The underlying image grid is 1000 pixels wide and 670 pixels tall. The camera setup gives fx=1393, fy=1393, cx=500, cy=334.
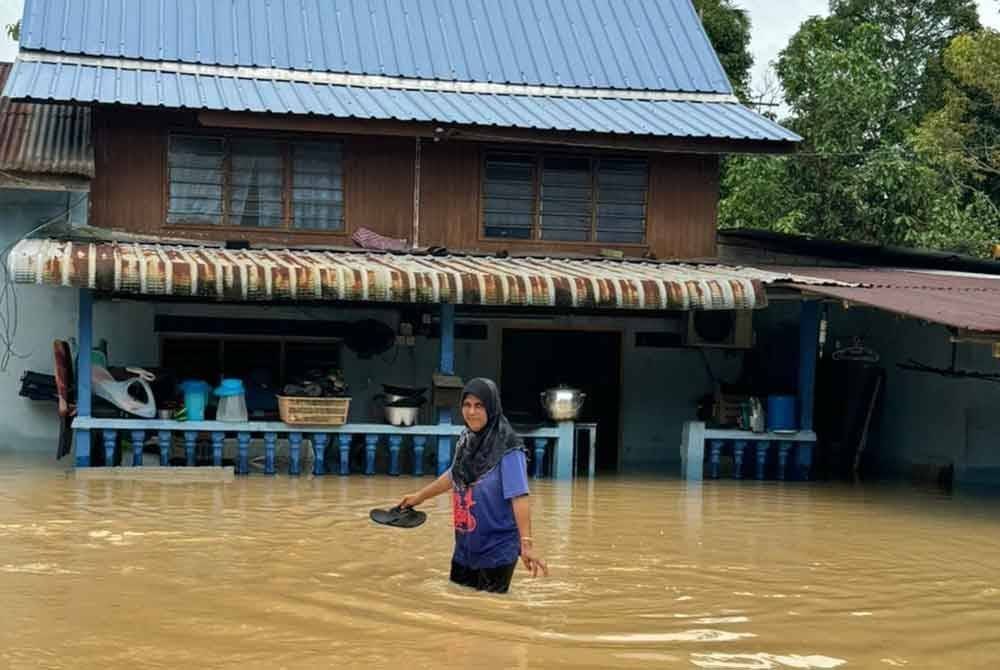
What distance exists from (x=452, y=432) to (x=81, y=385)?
11.8ft

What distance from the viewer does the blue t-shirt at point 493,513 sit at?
23.4 ft

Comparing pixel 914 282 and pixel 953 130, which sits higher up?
pixel 953 130

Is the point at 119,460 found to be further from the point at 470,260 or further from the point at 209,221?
the point at 470,260

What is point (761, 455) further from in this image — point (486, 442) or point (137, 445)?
point (486, 442)

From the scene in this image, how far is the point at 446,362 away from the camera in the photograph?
1402 cm

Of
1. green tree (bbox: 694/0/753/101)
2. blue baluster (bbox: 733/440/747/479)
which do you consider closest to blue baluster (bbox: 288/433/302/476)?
blue baluster (bbox: 733/440/747/479)

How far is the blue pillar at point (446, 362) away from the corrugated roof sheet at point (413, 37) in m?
3.56

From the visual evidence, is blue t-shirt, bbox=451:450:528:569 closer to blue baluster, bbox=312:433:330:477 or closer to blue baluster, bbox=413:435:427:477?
blue baluster, bbox=312:433:330:477

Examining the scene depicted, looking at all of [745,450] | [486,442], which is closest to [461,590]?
[486,442]

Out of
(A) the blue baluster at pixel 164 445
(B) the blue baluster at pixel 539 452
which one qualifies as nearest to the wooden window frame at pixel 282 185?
(A) the blue baluster at pixel 164 445

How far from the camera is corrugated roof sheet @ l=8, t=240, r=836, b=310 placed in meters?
12.3

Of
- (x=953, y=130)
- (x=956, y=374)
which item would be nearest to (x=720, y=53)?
(x=953, y=130)

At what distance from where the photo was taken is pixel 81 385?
1312 cm

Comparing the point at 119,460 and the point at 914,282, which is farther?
the point at 914,282
